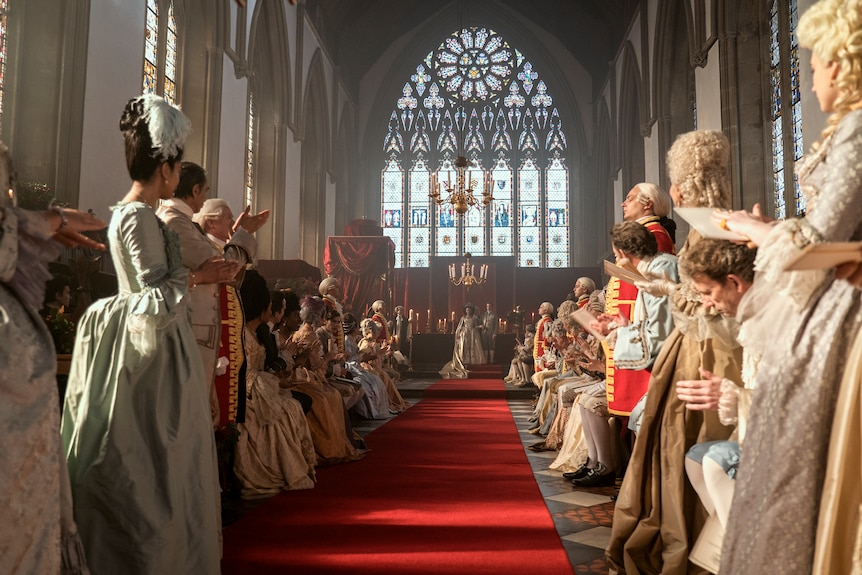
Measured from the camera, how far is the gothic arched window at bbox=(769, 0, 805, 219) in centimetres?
921

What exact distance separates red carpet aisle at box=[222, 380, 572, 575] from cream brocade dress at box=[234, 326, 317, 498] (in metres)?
0.14

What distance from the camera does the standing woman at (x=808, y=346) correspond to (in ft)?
4.43

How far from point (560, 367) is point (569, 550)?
12.2 ft

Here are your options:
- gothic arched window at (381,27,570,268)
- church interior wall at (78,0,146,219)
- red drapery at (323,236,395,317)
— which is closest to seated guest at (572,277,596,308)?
church interior wall at (78,0,146,219)

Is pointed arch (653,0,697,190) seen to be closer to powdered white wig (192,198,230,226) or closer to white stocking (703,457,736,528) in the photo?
powdered white wig (192,198,230,226)

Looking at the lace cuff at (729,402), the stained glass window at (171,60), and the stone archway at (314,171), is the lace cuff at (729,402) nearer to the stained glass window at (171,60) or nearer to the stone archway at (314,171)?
the stained glass window at (171,60)

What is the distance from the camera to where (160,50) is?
973 centimetres

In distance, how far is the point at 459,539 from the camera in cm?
303

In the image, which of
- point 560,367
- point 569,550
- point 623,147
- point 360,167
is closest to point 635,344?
point 569,550

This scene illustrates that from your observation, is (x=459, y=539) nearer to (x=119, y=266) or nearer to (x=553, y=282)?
(x=119, y=266)

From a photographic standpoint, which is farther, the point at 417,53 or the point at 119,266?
the point at 417,53

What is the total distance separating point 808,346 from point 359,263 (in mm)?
12872

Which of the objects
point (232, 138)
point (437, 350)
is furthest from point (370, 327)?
point (437, 350)

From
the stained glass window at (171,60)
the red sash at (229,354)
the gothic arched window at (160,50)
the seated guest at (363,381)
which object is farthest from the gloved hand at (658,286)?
the stained glass window at (171,60)
